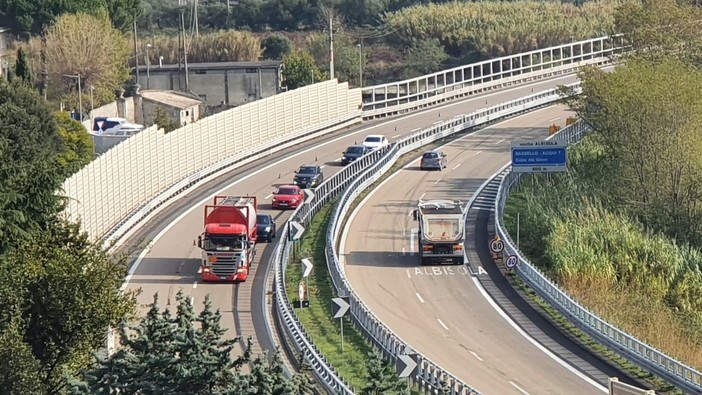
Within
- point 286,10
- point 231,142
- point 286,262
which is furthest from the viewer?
point 286,10

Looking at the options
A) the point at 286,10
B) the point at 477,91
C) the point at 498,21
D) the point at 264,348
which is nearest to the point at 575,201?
the point at 264,348

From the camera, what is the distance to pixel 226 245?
5497 centimetres

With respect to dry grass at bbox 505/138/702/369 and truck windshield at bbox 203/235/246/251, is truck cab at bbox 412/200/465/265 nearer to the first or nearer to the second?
dry grass at bbox 505/138/702/369

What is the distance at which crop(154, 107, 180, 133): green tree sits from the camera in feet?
311

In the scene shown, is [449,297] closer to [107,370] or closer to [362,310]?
[362,310]

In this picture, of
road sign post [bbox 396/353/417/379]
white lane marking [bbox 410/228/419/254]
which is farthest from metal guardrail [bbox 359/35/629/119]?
road sign post [bbox 396/353/417/379]

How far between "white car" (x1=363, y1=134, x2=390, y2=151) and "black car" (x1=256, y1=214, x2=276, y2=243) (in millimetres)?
20941

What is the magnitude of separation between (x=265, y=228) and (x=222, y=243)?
7361 millimetres

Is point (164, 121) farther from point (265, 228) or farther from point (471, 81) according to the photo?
point (265, 228)

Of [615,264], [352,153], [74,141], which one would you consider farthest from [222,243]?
[74,141]

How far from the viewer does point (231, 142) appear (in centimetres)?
8294

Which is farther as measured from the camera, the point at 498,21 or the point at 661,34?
the point at 498,21

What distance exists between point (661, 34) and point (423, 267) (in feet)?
146

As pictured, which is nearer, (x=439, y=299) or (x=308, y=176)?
(x=439, y=299)
